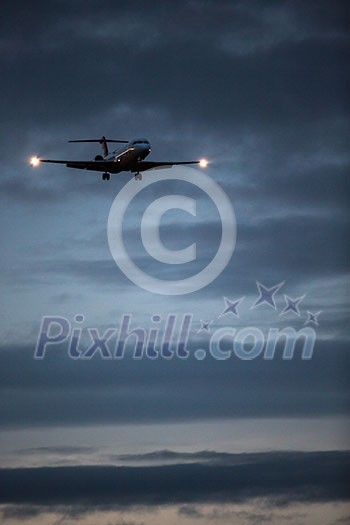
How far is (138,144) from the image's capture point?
178000 millimetres

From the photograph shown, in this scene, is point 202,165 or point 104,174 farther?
point 104,174

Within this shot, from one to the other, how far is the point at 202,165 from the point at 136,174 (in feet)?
79.4

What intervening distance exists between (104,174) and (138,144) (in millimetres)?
8265

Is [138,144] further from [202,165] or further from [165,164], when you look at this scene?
[202,165]

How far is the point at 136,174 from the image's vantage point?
178 m

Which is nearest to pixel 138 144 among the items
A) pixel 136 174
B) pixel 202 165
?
pixel 136 174

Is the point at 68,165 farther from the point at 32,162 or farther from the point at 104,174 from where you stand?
the point at 32,162

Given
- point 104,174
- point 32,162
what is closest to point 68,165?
point 104,174

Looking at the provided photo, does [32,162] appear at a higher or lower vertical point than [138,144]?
lower

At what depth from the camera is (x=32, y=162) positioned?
148 m

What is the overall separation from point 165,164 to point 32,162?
35.5m

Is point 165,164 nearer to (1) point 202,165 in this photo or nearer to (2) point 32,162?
(1) point 202,165

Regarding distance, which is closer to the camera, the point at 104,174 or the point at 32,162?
the point at 32,162

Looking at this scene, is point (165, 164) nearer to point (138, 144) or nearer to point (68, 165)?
point (138, 144)
